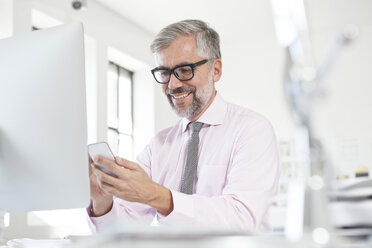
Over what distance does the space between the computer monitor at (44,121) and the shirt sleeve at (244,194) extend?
378 millimetres

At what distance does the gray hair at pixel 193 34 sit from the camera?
6.22ft

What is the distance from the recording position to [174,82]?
1899 millimetres

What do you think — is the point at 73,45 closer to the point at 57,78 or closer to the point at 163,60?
the point at 57,78

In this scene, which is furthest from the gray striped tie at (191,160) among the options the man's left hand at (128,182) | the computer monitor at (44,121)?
the computer monitor at (44,121)

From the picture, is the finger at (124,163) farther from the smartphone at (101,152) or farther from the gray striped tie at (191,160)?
the gray striped tie at (191,160)

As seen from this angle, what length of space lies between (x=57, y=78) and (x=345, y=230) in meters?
0.67

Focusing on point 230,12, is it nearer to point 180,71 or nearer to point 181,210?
point 180,71

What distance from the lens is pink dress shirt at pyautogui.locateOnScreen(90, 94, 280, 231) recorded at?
1.44 m

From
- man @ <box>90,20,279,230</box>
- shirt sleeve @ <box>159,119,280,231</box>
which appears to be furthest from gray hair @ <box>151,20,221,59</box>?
shirt sleeve @ <box>159,119,280,231</box>

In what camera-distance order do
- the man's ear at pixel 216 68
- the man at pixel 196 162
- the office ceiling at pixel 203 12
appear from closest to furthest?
the man at pixel 196 162 < the man's ear at pixel 216 68 < the office ceiling at pixel 203 12

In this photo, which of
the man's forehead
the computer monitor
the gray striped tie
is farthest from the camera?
the man's forehead

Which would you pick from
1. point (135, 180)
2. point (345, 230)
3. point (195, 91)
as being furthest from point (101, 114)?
point (345, 230)

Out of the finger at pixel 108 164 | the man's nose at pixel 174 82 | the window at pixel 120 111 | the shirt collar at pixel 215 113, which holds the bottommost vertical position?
the finger at pixel 108 164

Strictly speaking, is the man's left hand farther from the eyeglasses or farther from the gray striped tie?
the eyeglasses
